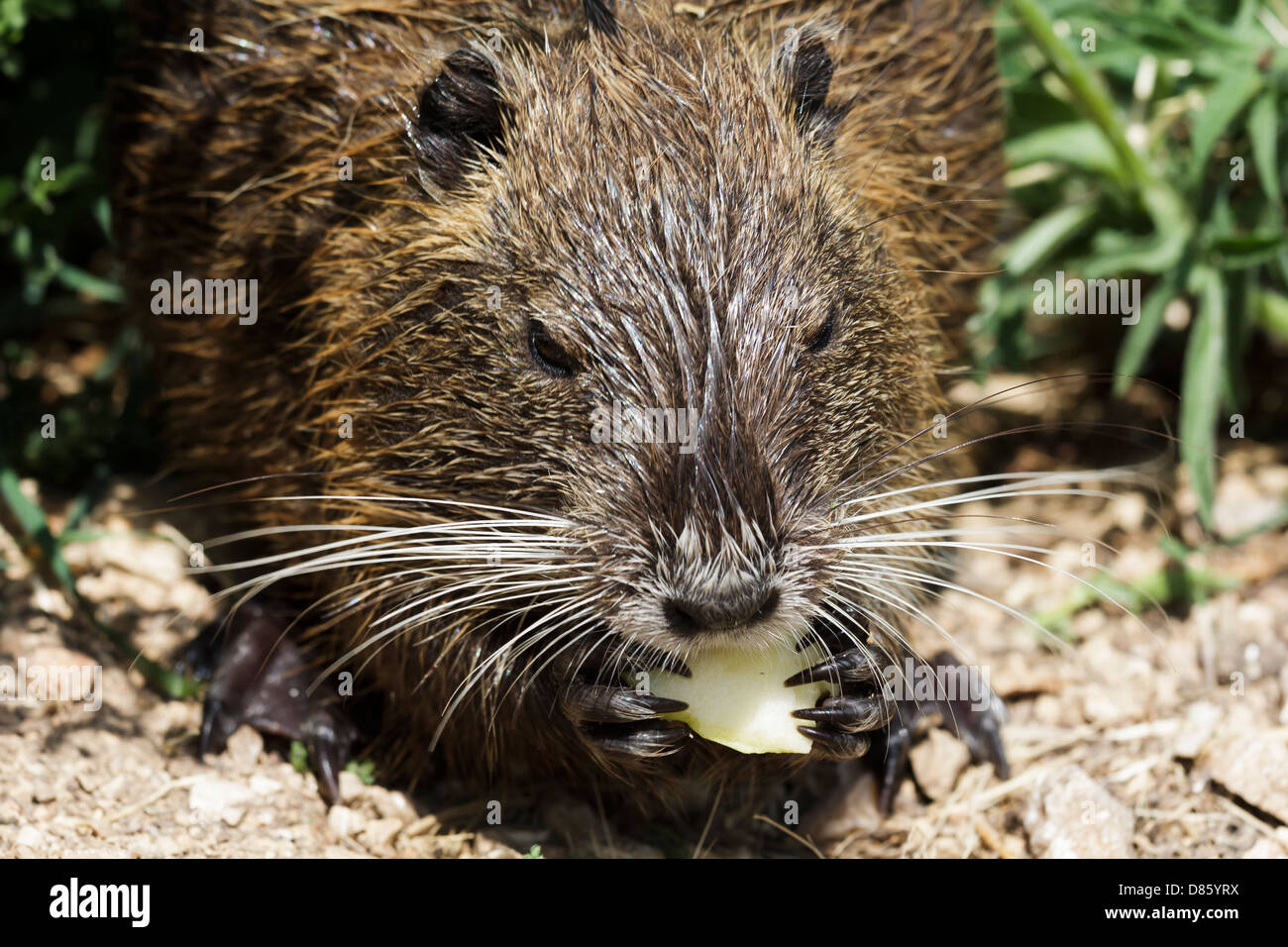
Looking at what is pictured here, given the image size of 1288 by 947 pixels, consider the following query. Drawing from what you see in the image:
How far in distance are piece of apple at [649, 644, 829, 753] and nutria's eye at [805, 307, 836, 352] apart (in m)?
0.72

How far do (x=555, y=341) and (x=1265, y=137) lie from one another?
2.56 meters

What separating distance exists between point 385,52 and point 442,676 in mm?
1740

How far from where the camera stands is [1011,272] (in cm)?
509

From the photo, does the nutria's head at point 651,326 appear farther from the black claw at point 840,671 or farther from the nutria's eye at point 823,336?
the black claw at point 840,671

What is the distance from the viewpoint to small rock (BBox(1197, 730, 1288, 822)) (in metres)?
3.98

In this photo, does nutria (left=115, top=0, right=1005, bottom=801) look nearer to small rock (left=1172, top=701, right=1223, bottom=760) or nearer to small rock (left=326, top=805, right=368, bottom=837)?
small rock (left=326, top=805, right=368, bottom=837)

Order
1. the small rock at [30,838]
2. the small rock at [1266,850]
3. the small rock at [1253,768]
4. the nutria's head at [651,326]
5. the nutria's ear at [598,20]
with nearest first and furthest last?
the nutria's head at [651,326], the small rock at [30,838], the nutria's ear at [598,20], the small rock at [1266,850], the small rock at [1253,768]

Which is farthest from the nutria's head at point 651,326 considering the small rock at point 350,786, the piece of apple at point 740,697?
the small rock at point 350,786

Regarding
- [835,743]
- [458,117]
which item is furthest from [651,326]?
[835,743]

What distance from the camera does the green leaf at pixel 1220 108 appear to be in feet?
14.8

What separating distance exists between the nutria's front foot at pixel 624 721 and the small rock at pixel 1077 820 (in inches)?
43.9

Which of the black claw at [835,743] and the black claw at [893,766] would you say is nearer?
the black claw at [835,743]
